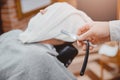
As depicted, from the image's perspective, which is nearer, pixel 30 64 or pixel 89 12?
pixel 30 64

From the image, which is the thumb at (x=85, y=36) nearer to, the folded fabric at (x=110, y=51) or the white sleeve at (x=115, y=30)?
the white sleeve at (x=115, y=30)

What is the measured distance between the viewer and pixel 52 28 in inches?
52.3

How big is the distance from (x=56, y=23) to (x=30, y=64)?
0.92 ft

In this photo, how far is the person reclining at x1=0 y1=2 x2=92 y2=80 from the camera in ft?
3.89

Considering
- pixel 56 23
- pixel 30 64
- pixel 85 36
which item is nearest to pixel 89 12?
pixel 56 23

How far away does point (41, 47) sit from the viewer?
1.34m

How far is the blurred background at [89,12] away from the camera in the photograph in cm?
287

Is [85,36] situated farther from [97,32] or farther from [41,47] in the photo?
[41,47]

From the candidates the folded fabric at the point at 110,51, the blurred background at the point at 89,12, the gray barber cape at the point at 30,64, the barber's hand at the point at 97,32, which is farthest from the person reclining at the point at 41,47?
the blurred background at the point at 89,12

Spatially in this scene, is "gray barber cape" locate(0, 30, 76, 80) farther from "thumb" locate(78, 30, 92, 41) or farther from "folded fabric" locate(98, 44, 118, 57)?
"folded fabric" locate(98, 44, 118, 57)

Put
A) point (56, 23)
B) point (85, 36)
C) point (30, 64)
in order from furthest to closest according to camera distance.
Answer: point (56, 23) → point (30, 64) → point (85, 36)

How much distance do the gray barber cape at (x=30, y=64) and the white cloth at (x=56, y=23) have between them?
0.08m

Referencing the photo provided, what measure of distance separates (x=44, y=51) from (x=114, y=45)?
1467 mm

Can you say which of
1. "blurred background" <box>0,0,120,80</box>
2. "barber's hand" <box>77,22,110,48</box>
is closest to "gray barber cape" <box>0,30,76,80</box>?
"barber's hand" <box>77,22,110,48</box>
